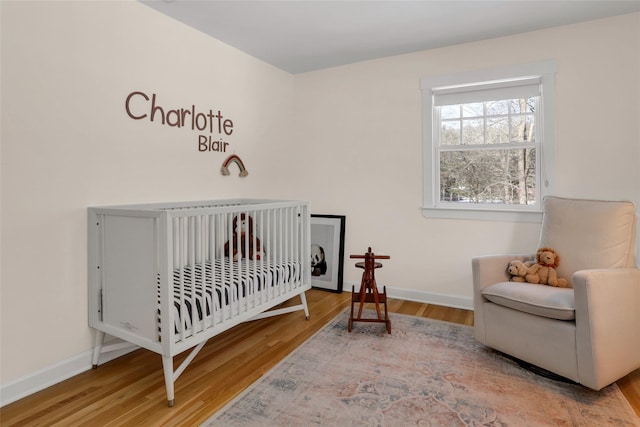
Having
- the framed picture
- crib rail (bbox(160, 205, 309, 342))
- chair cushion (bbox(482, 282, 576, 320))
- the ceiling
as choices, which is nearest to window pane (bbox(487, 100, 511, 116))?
the ceiling

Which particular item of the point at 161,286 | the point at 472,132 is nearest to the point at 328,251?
the point at 472,132

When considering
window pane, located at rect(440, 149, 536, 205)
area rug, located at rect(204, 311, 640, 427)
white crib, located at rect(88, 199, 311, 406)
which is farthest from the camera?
window pane, located at rect(440, 149, 536, 205)

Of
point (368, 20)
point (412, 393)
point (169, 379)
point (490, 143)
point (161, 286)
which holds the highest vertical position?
point (368, 20)

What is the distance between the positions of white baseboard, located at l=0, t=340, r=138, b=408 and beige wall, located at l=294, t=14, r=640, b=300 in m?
2.18

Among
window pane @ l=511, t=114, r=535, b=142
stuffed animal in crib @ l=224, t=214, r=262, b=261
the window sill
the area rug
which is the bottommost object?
the area rug

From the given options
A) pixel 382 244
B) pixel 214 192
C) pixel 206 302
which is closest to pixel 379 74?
pixel 382 244

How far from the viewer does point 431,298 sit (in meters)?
3.12

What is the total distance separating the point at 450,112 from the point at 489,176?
0.63 m

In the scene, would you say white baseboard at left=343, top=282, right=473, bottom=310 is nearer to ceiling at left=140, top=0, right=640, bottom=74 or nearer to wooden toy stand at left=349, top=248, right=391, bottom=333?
wooden toy stand at left=349, top=248, right=391, bottom=333

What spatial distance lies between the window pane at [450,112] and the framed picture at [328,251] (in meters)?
1.27

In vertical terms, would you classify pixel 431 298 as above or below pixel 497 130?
below

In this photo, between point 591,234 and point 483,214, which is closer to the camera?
point 591,234

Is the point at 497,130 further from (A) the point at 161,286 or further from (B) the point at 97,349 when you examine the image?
(B) the point at 97,349

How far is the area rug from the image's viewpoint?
1.56m
